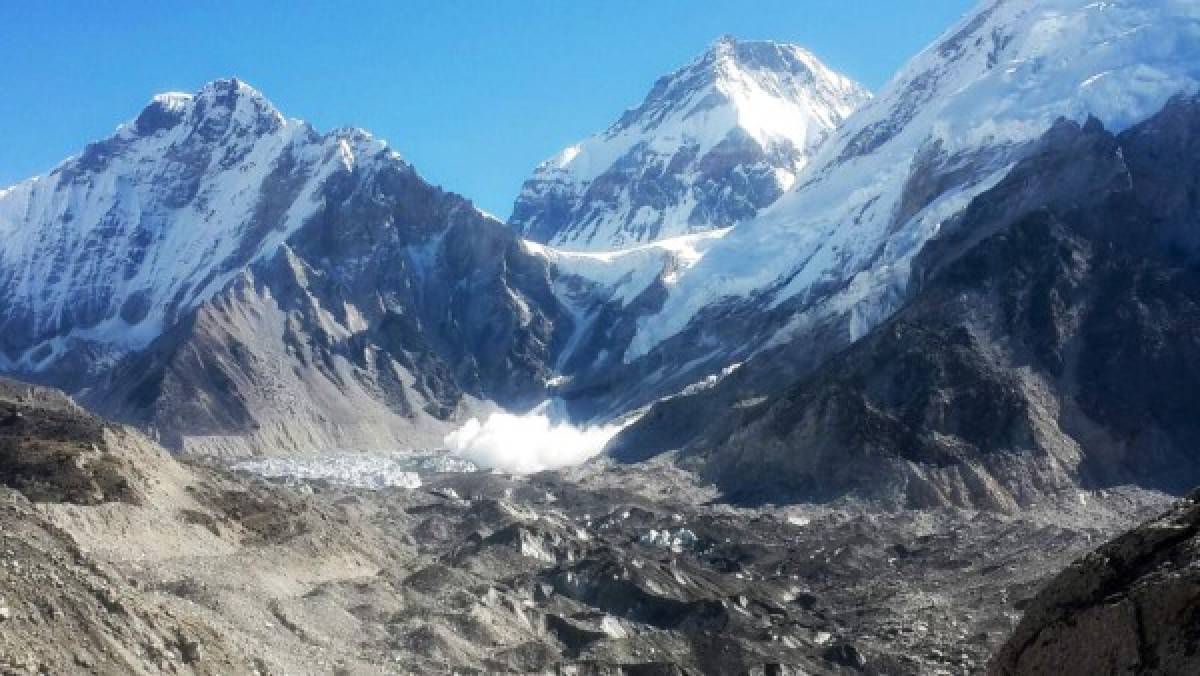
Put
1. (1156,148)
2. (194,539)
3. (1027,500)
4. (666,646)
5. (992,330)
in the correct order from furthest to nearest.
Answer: (1156,148) → (992,330) → (1027,500) → (666,646) → (194,539)

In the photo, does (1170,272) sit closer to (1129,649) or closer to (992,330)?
(992,330)

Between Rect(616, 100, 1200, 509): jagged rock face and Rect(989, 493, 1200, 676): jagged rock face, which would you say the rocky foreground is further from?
Rect(616, 100, 1200, 509): jagged rock face

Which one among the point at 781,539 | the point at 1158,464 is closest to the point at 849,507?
the point at 781,539

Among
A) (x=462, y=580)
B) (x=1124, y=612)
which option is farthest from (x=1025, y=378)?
(x=1124, y=612)

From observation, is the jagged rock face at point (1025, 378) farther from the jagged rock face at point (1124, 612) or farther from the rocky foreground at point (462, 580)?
the jagged rock face at point (1124, 612)

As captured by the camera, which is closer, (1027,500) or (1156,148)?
(1027,500)

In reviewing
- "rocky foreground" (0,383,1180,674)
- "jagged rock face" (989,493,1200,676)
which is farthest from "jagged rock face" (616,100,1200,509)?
"jagged rock face" (989,493,1200,676)
